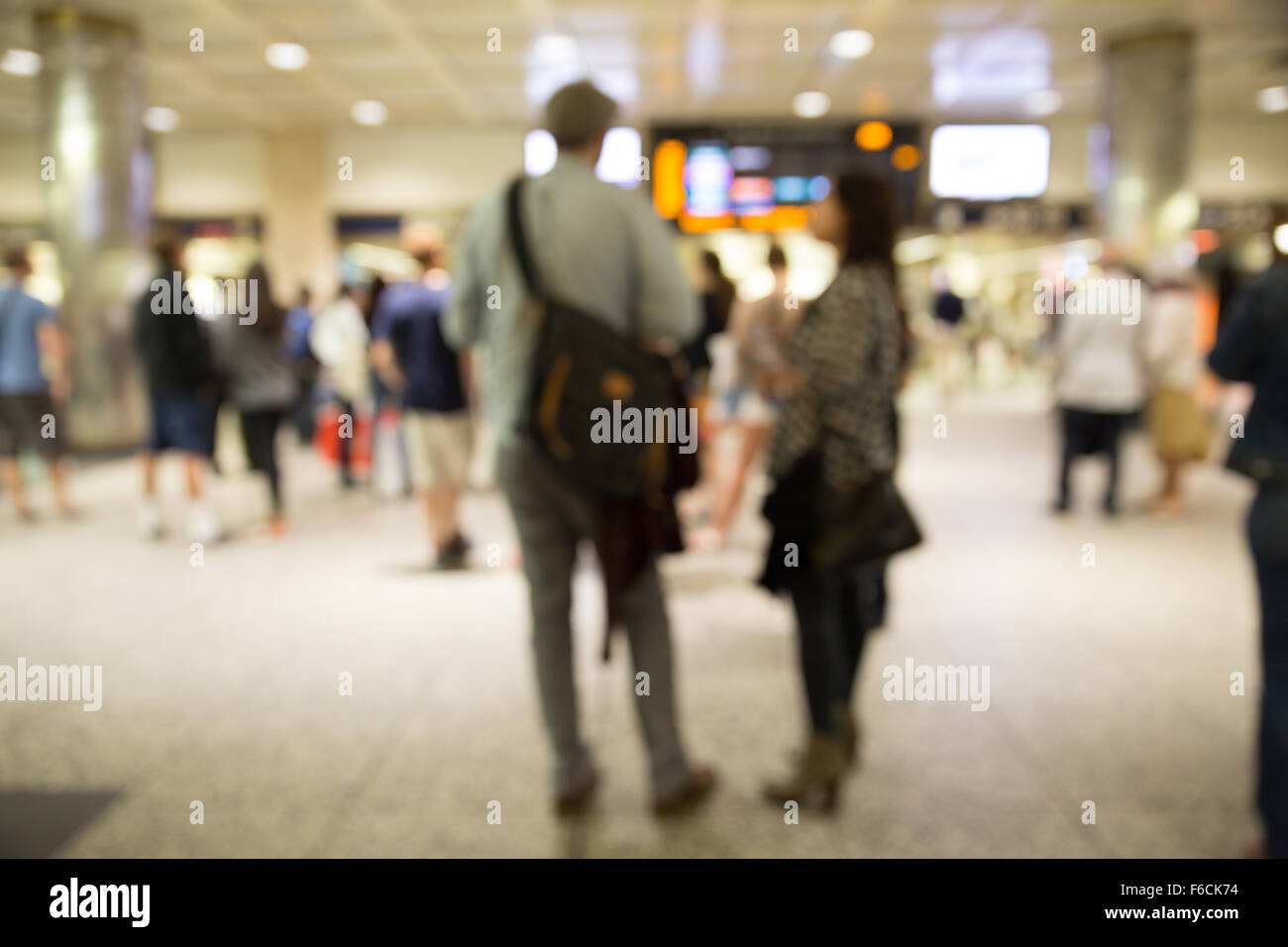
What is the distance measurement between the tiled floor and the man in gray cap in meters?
0.32

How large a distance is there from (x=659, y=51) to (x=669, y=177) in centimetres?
239

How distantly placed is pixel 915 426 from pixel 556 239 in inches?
412

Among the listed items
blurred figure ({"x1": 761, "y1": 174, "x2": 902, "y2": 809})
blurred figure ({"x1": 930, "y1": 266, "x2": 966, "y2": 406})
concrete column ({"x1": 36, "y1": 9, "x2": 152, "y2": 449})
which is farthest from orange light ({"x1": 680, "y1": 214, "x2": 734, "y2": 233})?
blurred figure ({"x1": 761, "y1": 174, "x2": 902, "y2": 809})

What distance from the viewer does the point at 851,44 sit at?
31.7ft

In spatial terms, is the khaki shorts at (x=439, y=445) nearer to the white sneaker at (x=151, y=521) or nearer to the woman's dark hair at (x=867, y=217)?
the white sneaker at (x=151, y=521)

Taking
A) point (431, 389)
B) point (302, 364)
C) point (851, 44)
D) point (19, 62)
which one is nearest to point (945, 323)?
point (851, 44)

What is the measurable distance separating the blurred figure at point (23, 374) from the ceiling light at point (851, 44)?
7159 millimetres

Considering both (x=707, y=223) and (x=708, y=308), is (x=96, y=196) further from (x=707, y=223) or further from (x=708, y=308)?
(x=708, y=308)

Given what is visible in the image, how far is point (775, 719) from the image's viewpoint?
346 cm

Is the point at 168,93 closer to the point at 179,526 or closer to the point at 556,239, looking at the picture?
the point at 179,526

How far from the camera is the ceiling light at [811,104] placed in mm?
12078

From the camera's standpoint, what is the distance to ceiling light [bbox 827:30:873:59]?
9.34 meters

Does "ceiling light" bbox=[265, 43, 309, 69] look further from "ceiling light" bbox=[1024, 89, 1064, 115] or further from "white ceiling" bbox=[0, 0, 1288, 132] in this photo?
"ceiling light" bbox=[1024, 89, 1064, 115]
